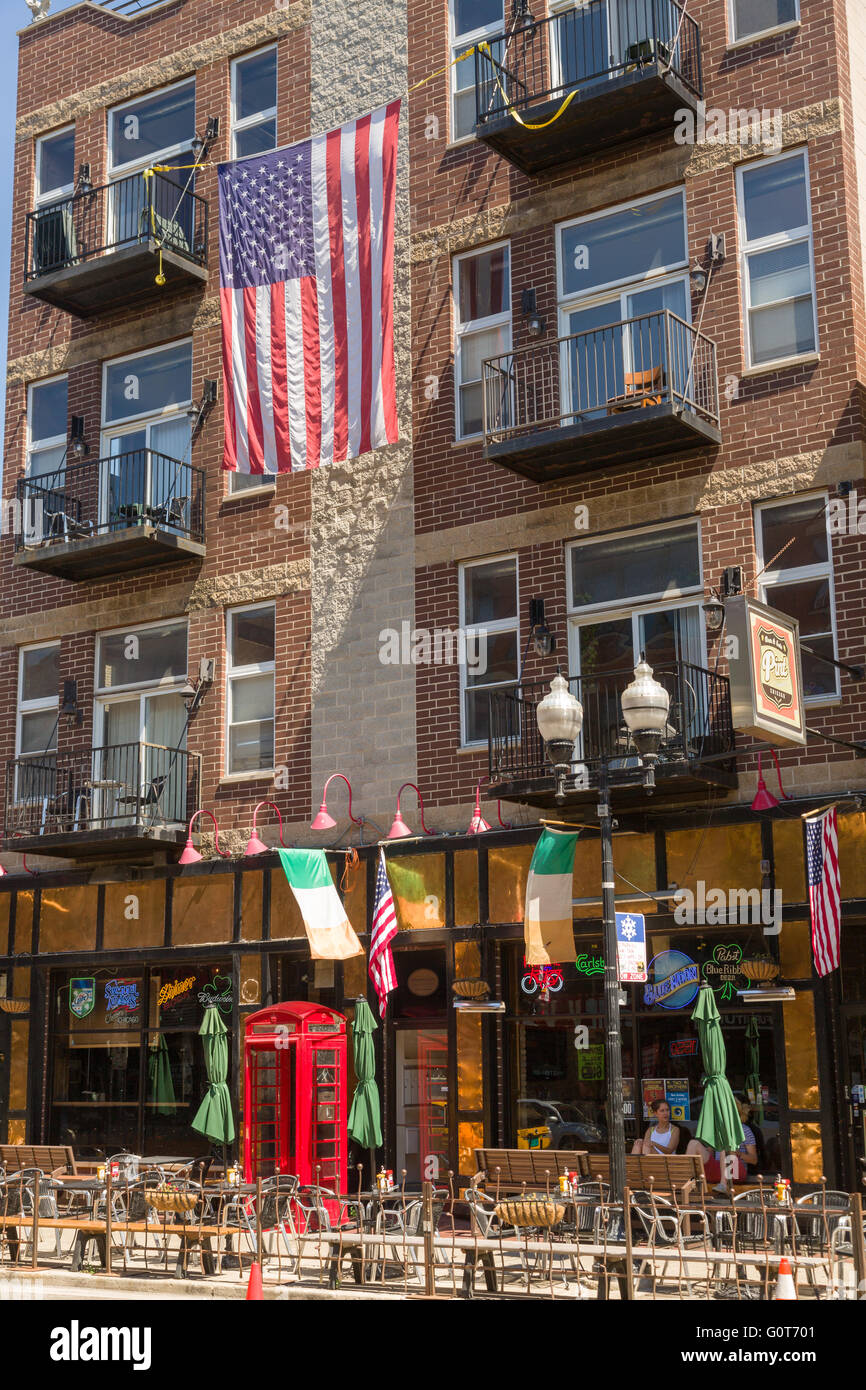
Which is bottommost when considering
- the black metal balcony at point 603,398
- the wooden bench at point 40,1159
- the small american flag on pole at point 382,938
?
the wooden bench at point 40,1159

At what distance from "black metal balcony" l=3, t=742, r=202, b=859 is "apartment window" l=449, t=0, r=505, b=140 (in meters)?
9.31

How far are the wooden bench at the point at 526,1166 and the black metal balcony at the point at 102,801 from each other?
7.08 metres

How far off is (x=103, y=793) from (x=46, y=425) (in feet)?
21.5

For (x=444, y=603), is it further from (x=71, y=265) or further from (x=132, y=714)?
(x=71, y=265)

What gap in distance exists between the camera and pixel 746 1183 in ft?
51.7

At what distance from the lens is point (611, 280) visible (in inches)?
740

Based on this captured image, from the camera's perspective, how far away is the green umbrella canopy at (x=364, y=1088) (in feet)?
57.1

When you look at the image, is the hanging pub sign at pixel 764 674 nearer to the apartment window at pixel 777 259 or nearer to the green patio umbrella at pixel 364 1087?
the apartment window at pixel 777 259

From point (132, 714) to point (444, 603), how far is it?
5.57m

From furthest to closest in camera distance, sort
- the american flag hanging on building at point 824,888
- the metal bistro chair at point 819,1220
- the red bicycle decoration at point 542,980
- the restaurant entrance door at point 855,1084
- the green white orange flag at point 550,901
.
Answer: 1. the red bicycle decoration at point 542,980
2. the green white orange flag at point 550,901
3. the restaurant entrance door at point 855,1084
4. the american flag hanging on building at point 824,888
5. the metal bistro chair at point 819,1220

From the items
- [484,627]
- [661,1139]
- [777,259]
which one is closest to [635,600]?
[484,627]

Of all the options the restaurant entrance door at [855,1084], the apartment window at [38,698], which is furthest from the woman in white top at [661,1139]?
the apartment window at [38,698]

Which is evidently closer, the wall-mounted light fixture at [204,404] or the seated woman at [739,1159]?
the seated woman at [739,1159]

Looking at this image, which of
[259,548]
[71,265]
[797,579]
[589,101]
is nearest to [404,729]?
[259,548]
